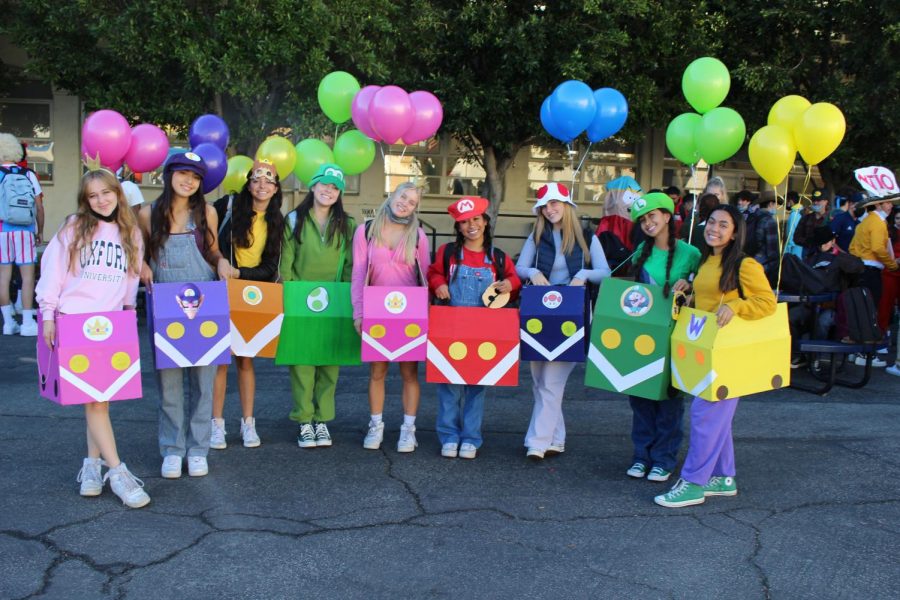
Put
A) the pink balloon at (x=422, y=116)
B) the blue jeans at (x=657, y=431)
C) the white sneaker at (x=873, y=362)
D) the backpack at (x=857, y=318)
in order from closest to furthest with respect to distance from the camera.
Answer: the blue jeans at (x=657, y=431)
the pink balloon at (x=422, y=116)
the backpack at (x=857, y=318)
the white sneaker at (x=873, y=362)

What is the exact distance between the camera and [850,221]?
9.88m

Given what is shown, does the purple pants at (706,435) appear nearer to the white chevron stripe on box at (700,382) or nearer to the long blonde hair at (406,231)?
the white chevron stripe on box at (700,382)

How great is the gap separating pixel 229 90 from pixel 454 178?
24.4 feet

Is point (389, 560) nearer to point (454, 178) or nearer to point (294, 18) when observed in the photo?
point (294, 18)

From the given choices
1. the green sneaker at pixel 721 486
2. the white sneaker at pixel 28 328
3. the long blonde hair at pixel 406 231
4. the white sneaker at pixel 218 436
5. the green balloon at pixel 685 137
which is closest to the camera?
the green sneaker at pixel 721 486

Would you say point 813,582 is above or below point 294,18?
below

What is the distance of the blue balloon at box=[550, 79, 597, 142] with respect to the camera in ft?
21.8

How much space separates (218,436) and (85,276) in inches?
59.2

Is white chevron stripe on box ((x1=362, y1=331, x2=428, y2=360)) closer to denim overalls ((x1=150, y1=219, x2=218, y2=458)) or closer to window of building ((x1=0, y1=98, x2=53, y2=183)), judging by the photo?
denim overalls ((x1=150, y1=219, x2=218, y2=458))

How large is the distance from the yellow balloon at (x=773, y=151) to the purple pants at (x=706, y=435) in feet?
6.88

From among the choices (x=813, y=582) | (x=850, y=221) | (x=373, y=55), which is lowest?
(x=813, y=582)

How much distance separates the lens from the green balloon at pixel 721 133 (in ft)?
20.6

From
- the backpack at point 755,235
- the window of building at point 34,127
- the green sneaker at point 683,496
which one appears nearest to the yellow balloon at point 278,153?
the green sneaker at point 683,496

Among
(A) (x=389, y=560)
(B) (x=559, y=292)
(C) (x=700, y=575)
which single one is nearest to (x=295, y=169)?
(B) (x=559, y=292)
